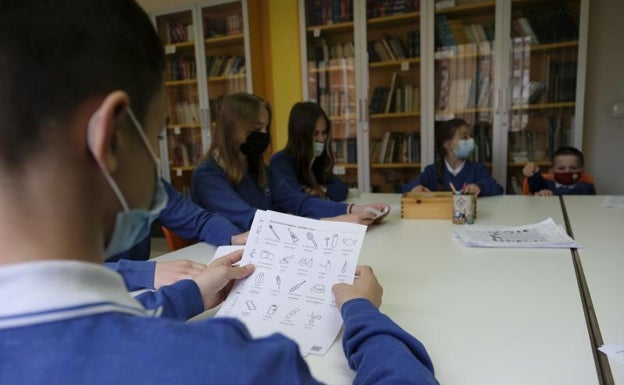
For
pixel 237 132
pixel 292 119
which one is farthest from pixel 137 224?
pixel 292 119

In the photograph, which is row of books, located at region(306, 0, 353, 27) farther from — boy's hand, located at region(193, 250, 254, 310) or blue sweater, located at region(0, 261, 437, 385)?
blue sweater, located at region(0, 261, 437, 385)

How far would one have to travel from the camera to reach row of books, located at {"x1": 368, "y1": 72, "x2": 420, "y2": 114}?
3420mm

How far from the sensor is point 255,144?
180 centimetres

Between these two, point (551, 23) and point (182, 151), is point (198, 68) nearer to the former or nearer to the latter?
point (182, 151)

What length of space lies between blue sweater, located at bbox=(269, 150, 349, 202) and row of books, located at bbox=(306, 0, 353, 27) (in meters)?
1.67

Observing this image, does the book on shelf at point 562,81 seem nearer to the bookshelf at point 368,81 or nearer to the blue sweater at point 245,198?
the bookshelf at point 368,81

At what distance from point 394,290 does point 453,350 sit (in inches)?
11.1

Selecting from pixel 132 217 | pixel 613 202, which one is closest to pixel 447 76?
pixel 613 202

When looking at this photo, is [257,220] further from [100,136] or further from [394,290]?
[100,136]

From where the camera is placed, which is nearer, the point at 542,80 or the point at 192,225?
the point at 192,225

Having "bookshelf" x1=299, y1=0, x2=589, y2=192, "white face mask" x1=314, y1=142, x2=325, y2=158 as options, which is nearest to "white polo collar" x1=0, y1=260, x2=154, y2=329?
"white face mask" x1=314, y1=142, x2=325, y2=158

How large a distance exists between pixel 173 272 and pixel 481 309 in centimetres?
68

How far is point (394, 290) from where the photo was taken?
0.99 m

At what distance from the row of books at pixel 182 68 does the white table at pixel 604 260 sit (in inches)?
130
